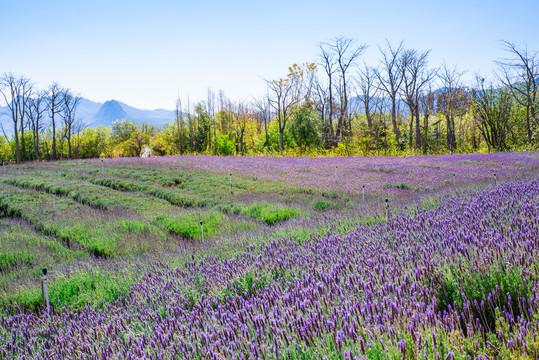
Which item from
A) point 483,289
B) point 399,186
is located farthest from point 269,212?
point 483,289

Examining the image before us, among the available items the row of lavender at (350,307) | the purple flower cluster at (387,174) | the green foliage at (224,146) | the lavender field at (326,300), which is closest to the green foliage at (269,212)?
the lavender field at (326,300)

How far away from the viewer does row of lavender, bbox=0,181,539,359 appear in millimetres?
1357

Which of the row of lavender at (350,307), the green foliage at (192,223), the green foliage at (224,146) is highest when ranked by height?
the green foliage at (224,146)

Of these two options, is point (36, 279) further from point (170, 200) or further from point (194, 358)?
point (170, 200)

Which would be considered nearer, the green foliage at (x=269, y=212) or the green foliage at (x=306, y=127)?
the green foliage at (x=269, y=212)

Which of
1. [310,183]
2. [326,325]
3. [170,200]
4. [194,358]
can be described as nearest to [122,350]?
[194,358]

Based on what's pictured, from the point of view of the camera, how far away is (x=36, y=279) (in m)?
5.66

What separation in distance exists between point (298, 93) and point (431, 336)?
4327cm

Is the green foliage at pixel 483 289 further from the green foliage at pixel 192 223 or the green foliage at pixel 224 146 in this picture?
the green foliage at pixel 224 146

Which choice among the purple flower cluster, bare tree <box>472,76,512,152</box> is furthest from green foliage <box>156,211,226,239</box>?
bare tree <box>472,76,512,152</box>

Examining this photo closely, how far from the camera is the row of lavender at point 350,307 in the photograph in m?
1.36

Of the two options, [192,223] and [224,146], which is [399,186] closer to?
[192,223]

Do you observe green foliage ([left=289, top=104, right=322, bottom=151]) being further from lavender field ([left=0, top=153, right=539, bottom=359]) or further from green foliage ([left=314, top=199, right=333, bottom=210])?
lavender field ([left=0, top=153, right=539, bottom=359])

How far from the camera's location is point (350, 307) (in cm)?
158
